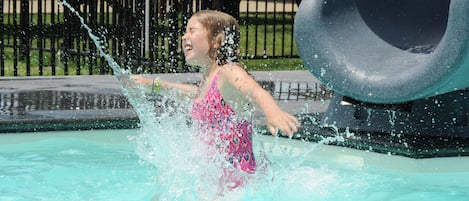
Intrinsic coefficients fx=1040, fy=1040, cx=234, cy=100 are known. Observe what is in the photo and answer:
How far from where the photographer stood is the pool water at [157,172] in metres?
6.39

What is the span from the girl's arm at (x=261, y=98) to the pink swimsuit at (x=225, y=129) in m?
0.17

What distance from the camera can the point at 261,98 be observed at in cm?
448

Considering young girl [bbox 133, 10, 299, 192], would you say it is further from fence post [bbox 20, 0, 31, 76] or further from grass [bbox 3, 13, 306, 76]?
fence post [bbox 20, 0, 31, 76]

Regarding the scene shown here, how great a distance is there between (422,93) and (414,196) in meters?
0.97

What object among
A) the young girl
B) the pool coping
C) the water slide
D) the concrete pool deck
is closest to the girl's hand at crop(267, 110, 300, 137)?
the young girl

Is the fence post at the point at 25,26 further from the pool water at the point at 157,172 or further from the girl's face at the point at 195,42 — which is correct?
the girl's face at the point at 195,42

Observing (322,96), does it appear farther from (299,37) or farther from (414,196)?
(414,196)

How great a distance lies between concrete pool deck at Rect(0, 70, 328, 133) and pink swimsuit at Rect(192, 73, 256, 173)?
114 inches

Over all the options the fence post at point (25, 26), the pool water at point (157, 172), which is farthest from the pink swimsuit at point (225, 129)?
the fence post at point (25, 26)

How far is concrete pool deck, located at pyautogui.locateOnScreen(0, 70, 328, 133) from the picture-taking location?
7.88 m

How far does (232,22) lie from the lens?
5184 mm

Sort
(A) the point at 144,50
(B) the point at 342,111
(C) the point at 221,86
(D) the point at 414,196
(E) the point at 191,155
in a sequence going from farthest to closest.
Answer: (A) the point at 144,50 < (B) the point at 342,111 < (D) the point at 414,196 < (E) the point at 191,155 < (C) the point at 221,86

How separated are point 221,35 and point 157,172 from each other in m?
1.89

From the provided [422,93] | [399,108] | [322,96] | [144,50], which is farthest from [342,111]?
[144,50]
